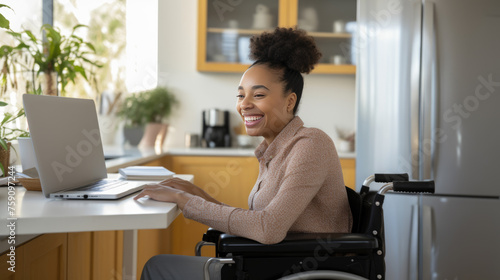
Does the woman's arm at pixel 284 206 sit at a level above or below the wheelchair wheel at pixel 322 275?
above

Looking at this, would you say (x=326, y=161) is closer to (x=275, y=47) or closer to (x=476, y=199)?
(x=275, y=47)

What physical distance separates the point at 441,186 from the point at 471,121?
0.34 m

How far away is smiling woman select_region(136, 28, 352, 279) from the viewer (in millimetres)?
1217

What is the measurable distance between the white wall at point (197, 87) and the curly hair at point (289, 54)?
2.51 m

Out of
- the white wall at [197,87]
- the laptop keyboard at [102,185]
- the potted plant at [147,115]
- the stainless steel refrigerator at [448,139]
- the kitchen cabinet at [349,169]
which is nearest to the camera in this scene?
the laptop keyboard at [102,185]

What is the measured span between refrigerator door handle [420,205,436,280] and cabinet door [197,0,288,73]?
177cm

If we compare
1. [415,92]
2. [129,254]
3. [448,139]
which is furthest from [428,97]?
[129,254]

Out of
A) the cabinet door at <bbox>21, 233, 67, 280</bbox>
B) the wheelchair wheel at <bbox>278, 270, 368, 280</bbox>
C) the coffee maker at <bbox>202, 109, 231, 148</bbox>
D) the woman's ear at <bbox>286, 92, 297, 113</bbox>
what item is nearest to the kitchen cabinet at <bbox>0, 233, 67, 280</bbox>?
the cabinet door at <bbox>21, 233, 67, 280</bbox>

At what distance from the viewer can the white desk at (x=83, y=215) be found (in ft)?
3.42

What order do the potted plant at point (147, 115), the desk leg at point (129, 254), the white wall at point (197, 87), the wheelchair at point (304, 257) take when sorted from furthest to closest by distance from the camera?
the white wall at point (197, 87)
the potted plant at point (147, 115)
the desk leg at point (129, 254)
the wheelchair at point (304, 257)

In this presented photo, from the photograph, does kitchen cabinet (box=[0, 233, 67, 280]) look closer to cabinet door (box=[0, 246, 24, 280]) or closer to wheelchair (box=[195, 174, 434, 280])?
cabinet door (box=[0, 246, 24, 280])

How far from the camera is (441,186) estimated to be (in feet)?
8.38

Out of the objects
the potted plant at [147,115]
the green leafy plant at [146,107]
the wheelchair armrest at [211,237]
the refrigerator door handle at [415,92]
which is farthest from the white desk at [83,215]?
the green leafy plant at [146,107]

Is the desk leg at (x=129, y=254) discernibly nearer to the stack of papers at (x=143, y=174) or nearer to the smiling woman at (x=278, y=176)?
the smiling woman at (x=278, y=176)
